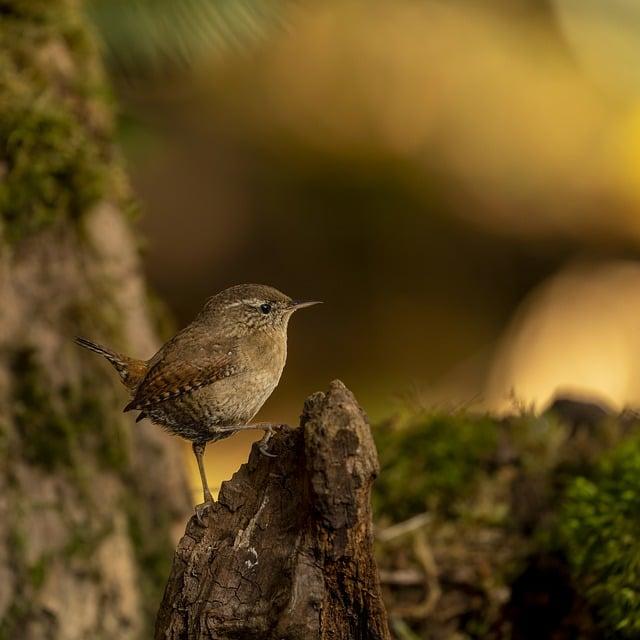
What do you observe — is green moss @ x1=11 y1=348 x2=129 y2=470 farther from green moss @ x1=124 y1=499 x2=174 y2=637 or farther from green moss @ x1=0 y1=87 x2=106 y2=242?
green moss @ x1=0 y1=87 x2=106 y2=242

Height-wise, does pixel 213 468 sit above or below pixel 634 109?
below

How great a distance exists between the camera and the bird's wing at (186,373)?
2430 millimetres

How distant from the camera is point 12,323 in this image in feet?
10.8

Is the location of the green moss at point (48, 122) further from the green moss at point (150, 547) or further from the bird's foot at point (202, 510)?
the bird's foot at point (202, 510)

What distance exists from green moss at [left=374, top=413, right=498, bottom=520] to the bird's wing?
54.5 inches

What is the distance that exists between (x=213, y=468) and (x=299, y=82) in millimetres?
3673

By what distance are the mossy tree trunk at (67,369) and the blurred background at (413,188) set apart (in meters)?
4.59

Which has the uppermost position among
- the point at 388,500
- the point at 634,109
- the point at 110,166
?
the point at 634,109

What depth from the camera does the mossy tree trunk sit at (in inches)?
123

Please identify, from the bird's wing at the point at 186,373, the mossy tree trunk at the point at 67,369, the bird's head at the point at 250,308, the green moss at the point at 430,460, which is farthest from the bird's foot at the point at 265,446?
the green moss at the point at 430,460

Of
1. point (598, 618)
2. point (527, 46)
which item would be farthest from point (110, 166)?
point (527, 46)

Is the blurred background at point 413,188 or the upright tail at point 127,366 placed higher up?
the blurred background at point 413,188

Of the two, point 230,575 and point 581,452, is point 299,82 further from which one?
point 230,575

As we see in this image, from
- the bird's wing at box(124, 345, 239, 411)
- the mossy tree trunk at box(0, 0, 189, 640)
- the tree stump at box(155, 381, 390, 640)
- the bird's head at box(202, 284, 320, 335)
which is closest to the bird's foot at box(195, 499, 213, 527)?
the tree stump at box(155, 381, 390, 640)
